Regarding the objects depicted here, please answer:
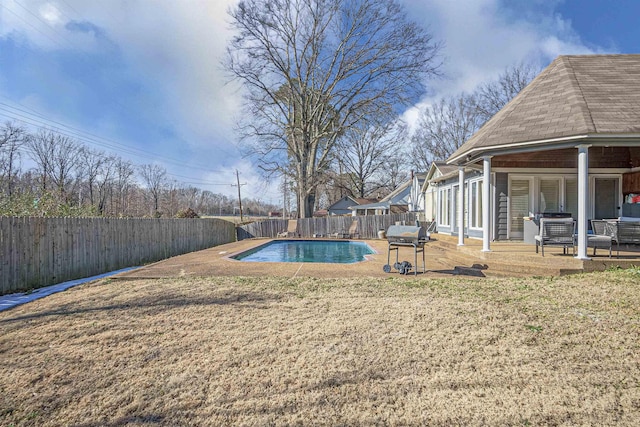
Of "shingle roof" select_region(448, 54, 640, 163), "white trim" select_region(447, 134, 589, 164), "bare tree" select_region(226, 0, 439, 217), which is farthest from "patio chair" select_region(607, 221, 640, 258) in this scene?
"bare tree" select_region(226, 0, 439, 217)

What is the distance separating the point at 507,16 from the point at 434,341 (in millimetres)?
15053

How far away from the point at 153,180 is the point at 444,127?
36553mm

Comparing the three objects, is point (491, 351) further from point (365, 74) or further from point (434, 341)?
point (365, 74)

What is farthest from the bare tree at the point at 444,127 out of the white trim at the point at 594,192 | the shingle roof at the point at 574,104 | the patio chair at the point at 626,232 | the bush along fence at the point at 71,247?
the bush along fence at the point at 71,247

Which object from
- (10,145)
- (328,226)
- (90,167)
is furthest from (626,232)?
(90,167)

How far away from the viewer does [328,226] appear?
1933cm

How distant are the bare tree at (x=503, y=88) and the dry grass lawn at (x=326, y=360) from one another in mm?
24299

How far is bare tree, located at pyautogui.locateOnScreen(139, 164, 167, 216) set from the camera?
41.6 m

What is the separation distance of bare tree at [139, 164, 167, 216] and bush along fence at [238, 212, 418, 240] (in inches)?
1075

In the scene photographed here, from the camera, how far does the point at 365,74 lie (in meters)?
20.1

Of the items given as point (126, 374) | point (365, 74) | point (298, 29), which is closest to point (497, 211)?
point (126, 374)

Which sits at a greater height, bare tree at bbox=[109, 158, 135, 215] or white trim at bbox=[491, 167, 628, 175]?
bare tree at bbox=[109, 158, 135, 215]

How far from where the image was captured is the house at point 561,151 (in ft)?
20.2

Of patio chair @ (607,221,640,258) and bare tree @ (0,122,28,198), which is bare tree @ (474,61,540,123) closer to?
patio chair @ (607,221,640,258)
